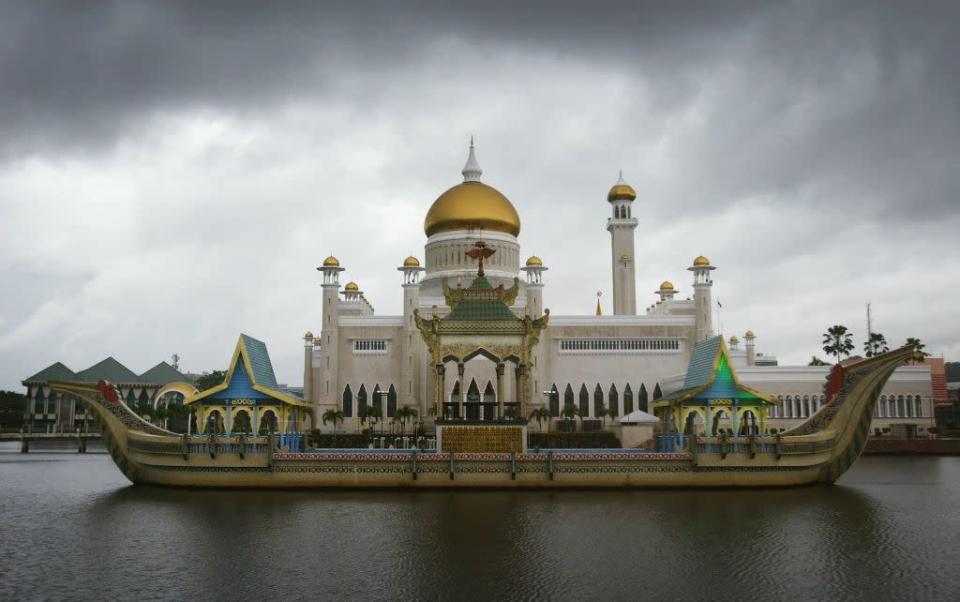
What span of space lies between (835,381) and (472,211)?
36.1m

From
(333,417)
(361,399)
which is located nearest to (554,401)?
(361,399)

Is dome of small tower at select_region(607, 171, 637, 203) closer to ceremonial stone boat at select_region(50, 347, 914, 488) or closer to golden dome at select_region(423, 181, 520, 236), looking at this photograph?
golden dome at select_region(423, 181, 520, 236)

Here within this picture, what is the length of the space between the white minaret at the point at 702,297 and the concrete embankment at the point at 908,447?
12580 mm

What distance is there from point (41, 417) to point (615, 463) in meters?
80.5

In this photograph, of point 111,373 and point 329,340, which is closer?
point 329,340

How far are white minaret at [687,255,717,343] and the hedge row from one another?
15.7 meters

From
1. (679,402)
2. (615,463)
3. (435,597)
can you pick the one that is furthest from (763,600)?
(679,402)

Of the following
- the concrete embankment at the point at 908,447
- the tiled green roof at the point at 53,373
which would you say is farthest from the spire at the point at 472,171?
the tiled green roof at the point at 53,373

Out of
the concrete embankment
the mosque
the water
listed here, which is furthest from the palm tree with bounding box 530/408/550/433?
the water

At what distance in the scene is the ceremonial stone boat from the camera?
26.8m

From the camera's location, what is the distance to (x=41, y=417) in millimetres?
88625

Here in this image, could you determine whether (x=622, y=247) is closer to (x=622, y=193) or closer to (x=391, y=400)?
(x=622, y=193)

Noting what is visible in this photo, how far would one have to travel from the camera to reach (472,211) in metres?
61.6

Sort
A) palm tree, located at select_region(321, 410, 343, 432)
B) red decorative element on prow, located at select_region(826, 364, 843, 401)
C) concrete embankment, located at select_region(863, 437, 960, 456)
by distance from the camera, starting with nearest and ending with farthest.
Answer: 1. red decorative element on prow, located at select_region(826, 364, 843, 401)
2. concrete embankment, located at select_region(863, 437, 960, 456)
3. palm tree, located at select_region(321, 410, 343, 432)
